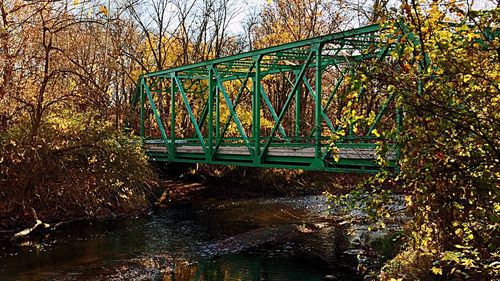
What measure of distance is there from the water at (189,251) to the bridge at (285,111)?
63.3 inches

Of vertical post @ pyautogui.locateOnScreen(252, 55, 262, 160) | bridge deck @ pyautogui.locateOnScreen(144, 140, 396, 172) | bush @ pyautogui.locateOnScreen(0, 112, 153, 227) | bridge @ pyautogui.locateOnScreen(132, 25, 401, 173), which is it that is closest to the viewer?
bridge @ pyautogui.locateOnScreen(132, 25, 401, 173)

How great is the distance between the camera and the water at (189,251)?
Result: 8.24 metres

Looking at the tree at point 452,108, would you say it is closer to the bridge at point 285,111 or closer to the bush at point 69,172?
the bridge at point 285,111

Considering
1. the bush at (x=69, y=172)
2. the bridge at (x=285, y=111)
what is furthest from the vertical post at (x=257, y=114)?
the bush at (x=69, y=172)

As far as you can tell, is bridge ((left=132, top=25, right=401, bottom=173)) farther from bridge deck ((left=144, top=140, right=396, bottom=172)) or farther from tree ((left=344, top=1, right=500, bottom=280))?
tree ((left=344, top=1, right=500, bottom=280))

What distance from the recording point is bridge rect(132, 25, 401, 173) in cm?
412

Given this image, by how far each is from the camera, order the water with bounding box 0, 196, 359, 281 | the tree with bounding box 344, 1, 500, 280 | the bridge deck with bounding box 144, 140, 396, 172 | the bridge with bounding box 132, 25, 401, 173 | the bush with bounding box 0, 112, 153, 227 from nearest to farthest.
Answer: the tree with bounding box 344, 1, 500, 280 → the bridge with bounding box 132, 25, 401, 173 → the water with bounding box 0, 196, 359, 281 → the bridge deck with bounding box 144, 140, 396, 172 → the bush with bounding box 0, 112, 153, 227

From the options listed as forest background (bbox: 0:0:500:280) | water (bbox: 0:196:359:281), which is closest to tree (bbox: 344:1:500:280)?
forest background (bbox: 0:0:500:280)

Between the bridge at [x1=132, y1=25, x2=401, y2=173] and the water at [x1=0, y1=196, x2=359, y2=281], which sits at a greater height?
the bridge at [x1=132, y1=25, x2=401, y2=173]

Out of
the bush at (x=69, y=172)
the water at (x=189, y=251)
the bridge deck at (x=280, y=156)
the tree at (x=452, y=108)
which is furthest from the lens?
the bush at (x=69, y=172)

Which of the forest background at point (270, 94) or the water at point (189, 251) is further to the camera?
the water at point (189, 251)

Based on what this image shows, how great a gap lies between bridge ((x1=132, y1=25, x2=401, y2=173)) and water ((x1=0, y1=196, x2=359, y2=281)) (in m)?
1.61

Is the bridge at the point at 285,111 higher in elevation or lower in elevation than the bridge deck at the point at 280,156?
higher

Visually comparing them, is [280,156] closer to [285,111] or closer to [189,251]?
[285,111]
